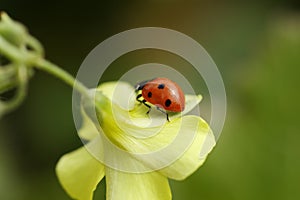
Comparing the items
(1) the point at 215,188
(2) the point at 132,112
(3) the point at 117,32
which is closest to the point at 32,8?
(3) the point at 117,32

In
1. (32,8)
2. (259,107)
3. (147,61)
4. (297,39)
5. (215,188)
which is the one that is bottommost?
(215,188)

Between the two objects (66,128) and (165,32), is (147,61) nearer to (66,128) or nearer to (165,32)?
(165,32)

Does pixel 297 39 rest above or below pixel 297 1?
below

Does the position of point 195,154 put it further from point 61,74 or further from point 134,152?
point 61,74

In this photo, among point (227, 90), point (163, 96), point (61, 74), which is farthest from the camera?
point (227, 90)

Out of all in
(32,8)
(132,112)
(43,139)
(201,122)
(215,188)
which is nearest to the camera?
(201,122)

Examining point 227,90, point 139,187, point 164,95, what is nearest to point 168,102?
point 164,95

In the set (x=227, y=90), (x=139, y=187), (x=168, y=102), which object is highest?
(x=227, y=90)

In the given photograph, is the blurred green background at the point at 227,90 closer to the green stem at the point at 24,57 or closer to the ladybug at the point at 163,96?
the ladybug at the point at 163,96

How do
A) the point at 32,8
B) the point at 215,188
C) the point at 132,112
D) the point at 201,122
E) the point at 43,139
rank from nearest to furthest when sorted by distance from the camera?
the point at 201,122 → the point at 132,112 → the point at 215,188 → the point at 43,139 → the point at 32,8
